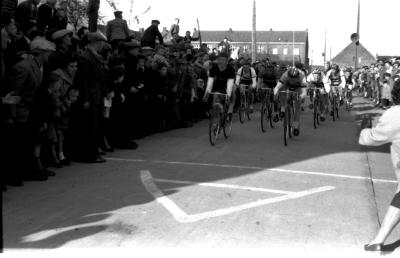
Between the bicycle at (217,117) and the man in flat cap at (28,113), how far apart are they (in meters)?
4.58

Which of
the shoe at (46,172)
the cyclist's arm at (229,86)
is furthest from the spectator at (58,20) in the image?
the shoe at (46,172)

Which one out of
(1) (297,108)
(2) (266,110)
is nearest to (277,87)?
(1) (297,108)

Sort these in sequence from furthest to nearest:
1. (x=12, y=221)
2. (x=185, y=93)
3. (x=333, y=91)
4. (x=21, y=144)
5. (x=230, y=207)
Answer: (x=333, y=91), (x=185, y=93), (x=21, y=144), (x=230, y=207), (x=12, y=221)

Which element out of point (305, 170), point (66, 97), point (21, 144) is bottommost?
point (305, 170)

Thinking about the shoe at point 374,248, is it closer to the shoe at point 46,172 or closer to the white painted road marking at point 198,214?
the white painted road marking at point 198,214

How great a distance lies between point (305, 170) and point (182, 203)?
3485 millimetres

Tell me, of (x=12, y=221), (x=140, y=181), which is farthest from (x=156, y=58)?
(x=12, y=221)

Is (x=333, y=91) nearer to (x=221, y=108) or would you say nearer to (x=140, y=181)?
(x=221, y=108)

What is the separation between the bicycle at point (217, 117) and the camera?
41.3ft

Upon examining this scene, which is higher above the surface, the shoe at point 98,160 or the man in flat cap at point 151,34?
the man in flat cap at point 151,34

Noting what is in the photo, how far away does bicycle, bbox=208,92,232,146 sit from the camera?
12587 millimetres

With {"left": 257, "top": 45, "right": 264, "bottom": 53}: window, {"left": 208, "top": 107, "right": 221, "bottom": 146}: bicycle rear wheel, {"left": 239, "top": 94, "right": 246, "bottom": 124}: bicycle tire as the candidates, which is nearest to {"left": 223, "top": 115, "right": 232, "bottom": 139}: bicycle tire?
{"left": 208, "top": 107, "right": 221, "bottom": 146}: bicycle rear wheel

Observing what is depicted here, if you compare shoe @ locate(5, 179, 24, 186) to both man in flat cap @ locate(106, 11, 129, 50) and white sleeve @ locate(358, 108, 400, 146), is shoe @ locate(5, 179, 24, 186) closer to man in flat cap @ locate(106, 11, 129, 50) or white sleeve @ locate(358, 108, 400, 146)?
white sleeve @ locate(358, 108, 400, 146)

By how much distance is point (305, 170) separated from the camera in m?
9.96
